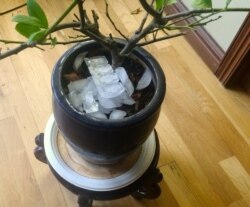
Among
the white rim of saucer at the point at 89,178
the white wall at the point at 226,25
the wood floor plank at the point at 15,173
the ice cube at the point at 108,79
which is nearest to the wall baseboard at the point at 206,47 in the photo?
the white wall at the point at 226,25

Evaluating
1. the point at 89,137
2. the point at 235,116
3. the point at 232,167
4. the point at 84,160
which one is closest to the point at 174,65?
the point at 235,116

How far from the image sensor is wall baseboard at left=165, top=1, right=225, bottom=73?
136cm

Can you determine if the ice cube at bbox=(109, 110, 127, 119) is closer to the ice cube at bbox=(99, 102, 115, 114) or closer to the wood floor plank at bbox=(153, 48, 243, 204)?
the ice cube at bbox=(99, 102, 115, 114)

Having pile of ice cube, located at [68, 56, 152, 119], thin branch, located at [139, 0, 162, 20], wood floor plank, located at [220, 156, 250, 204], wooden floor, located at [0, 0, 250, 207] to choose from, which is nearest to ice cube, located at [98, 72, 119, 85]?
pile of ice cube, located at [68, 56, 152, 119]

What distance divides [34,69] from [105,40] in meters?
0.72

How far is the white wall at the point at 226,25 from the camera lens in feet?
3.90

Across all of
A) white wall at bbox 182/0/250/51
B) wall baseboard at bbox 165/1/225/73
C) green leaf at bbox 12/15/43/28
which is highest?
green leaf at bbox 12/15/43/28

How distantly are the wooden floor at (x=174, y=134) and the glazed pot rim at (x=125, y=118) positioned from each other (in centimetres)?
47

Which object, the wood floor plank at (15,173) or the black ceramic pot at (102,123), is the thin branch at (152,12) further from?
the wood floor plank at (15,173)

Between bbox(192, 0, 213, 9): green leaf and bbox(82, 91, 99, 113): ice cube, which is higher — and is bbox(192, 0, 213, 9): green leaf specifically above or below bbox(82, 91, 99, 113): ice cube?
above

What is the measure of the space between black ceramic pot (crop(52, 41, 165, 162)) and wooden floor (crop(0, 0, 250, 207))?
0.37 m

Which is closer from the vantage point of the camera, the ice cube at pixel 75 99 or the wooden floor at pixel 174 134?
the ice cube at pixel 75 99

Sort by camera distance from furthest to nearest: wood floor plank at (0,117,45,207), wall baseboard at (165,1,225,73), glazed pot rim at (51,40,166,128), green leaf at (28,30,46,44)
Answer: wall baseboard at (165,1,225,73) < wood floor plank at (0,117,45,207) < glazed pot rim at (51,40,166,128) < green leaf at (28,30,46,44)

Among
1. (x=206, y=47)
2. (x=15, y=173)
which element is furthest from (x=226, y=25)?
(x=15, y=173)
